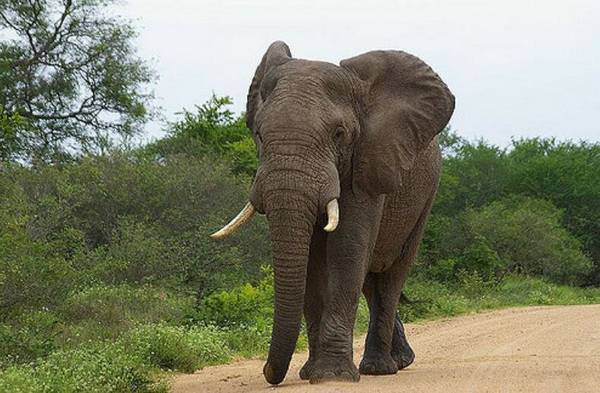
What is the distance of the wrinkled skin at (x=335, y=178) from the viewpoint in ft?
23.8

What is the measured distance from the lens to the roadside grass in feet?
26.8

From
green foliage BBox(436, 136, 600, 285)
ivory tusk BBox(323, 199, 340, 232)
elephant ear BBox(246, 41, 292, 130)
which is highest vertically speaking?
green foliage BBox(436, 136, 600, 285)

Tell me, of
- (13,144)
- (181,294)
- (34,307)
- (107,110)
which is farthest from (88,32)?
(34,307)

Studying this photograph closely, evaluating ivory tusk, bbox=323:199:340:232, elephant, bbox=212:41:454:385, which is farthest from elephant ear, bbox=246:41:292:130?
ivory tusk, bbox=323:199:340:232

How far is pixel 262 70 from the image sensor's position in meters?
8.53

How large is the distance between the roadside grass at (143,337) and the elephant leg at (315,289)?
117 centimetres

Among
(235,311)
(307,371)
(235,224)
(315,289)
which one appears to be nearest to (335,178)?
(235,224)

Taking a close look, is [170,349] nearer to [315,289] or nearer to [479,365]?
[315,289]

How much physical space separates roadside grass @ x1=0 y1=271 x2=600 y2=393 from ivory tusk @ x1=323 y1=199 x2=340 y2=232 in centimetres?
196

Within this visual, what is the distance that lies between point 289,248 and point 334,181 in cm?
60

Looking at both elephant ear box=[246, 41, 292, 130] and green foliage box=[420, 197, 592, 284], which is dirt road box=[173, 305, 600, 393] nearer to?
elephant ear box=[246, 41, 292, 130]

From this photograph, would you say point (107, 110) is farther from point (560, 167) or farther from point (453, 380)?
point (560, 167)

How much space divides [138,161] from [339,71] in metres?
16.0

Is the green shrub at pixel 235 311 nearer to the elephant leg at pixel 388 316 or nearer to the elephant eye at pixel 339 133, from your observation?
the elephant leg at pixel 388 316
